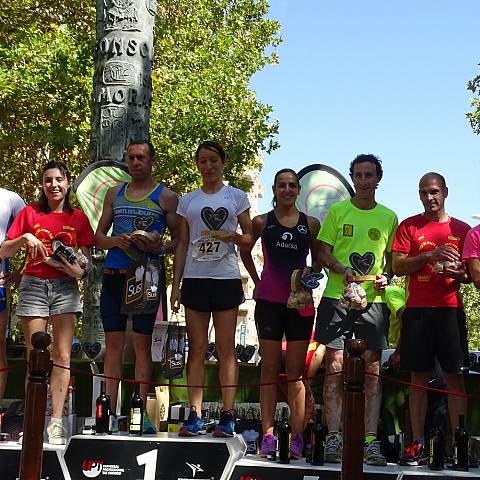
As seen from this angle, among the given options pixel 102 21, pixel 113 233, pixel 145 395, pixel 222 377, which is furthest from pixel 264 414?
pixel 102 21

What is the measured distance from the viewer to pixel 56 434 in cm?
627

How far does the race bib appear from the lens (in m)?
6.39

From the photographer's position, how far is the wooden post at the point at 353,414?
16.8 feet

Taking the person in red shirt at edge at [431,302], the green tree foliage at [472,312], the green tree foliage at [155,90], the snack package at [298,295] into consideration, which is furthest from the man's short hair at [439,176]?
the green tree foliage at [472,312]

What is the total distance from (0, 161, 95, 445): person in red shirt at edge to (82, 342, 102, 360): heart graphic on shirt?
2.05m

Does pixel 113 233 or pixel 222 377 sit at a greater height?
pixel 113 233

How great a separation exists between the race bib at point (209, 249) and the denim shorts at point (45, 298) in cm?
97

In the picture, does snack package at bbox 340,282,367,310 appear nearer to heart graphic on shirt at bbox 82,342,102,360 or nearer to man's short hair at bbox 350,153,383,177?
man's short hair at bbox 350,153,383,177

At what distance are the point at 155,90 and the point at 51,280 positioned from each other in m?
14.0

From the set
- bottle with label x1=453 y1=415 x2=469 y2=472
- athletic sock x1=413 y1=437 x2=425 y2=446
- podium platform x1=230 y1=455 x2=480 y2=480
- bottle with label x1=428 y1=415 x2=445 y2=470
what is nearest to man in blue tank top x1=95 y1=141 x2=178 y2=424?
podium platform x1=230 y1=455 x2=480 y2=480

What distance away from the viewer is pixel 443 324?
610 centimetres

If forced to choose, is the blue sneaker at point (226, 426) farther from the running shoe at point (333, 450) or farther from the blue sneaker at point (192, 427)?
the running shoe at point (333, 450)

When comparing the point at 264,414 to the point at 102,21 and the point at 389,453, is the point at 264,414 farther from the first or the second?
the point at 102,21

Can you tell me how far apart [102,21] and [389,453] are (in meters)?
5.48
